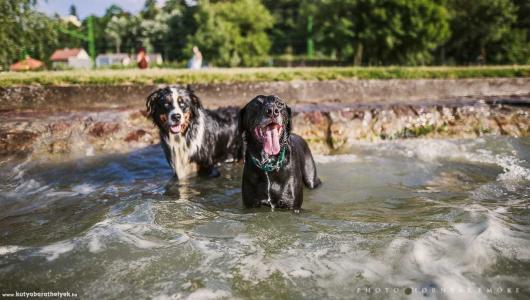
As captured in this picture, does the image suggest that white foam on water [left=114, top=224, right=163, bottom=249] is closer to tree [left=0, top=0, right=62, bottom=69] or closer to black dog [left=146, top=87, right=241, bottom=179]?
black dog [left=146, top=87, right=241, bottom=179]

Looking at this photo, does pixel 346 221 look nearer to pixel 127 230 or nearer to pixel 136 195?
pixel 127 230

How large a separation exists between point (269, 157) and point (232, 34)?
23.4 metres

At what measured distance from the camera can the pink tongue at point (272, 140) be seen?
12.6 feet

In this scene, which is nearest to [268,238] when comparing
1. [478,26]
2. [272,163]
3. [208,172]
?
[272,163]

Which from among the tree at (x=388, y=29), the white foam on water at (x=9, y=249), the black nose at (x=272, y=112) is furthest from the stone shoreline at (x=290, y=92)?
the tree at (x=388, y=29)

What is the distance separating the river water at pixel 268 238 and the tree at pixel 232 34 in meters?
21.1

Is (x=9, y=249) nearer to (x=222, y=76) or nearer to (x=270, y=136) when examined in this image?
(x=270, y=136)

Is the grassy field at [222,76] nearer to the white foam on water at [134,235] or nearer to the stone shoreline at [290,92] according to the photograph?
the stone shoreline at [290,92]

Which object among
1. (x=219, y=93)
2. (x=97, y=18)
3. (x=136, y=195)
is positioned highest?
(x=97, y=18)

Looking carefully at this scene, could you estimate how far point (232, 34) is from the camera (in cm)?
2611

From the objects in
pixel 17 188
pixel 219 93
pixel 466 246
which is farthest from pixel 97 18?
pixel 466 246

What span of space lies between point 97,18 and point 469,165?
60656 millimetres

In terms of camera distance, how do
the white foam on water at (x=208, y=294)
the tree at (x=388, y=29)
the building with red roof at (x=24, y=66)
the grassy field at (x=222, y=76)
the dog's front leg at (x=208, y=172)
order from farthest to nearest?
1. the tree at (x=388, y=29)
2. the building with red roof at (x=24, y=66)
3. the grassy field at (x=222, y=76)
4. the dog's front leg at (x=208, y=172)
5. the white foam on water at (x=208, y=294)

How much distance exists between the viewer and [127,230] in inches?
145
